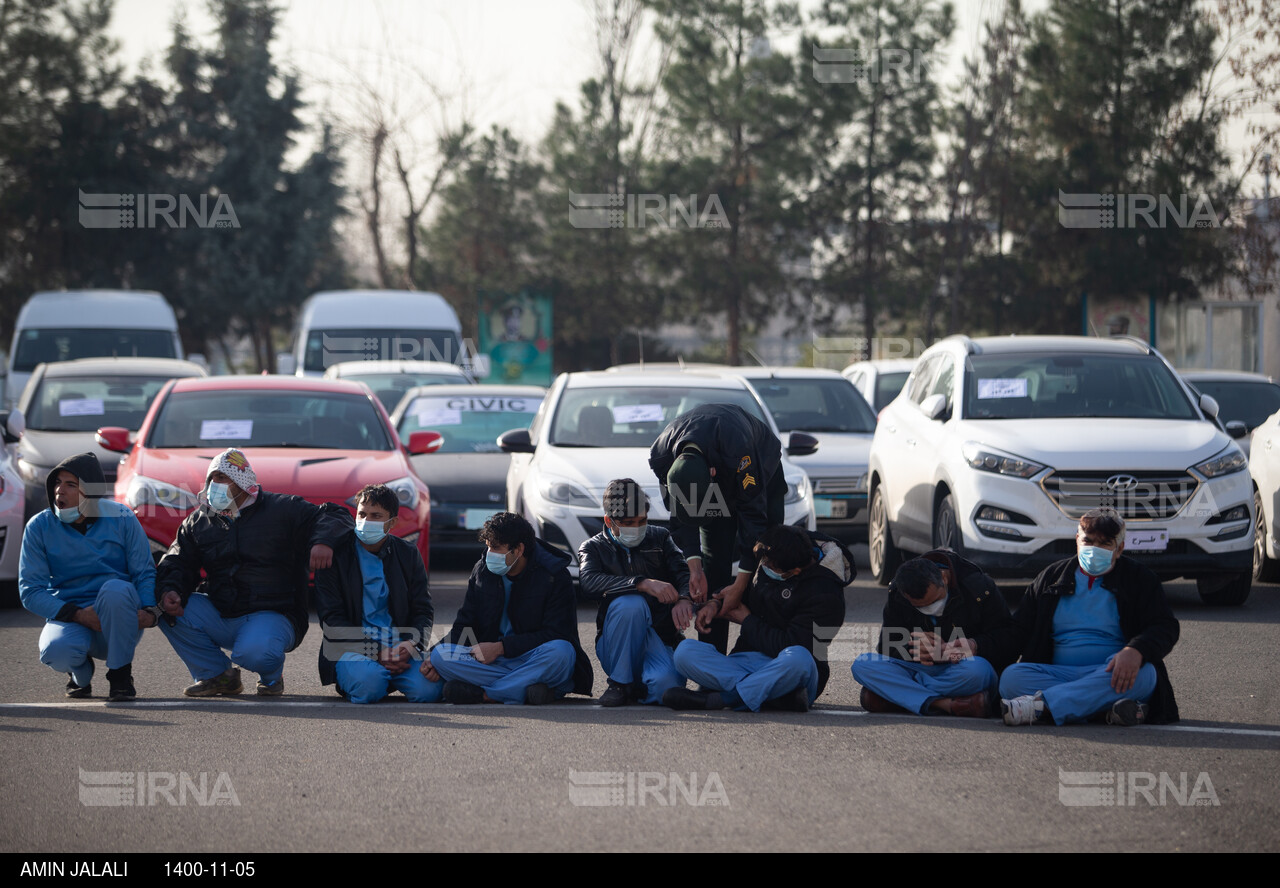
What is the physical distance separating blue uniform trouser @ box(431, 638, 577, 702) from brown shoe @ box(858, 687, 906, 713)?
4.91ft

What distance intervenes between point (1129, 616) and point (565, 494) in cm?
494

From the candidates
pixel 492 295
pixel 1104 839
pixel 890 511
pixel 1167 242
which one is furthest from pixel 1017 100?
pixel 1104 839

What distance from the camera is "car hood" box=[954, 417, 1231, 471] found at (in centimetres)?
1116

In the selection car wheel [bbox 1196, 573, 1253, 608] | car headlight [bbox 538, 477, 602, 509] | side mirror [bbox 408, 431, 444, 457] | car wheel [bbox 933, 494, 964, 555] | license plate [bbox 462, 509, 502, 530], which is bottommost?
car wheel [bbox 1196, 573, 1253, 608]

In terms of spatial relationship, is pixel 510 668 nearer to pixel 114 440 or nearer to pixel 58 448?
pixel 114 440

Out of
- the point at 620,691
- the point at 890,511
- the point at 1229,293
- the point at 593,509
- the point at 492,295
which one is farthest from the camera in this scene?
the point at 492,295

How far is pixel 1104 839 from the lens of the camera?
548 cm

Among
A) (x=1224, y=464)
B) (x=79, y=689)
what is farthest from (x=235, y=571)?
(x=1224, y=464)

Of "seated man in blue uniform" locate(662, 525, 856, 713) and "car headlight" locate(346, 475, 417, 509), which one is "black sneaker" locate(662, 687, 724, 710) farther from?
"car headlight" locate(346, 475, 417, 509)

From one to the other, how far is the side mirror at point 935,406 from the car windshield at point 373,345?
1430 centimetres

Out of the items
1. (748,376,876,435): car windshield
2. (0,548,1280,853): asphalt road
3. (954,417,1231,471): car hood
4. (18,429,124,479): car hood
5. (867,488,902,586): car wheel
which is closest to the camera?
(0,548,1280,853): asphalt road

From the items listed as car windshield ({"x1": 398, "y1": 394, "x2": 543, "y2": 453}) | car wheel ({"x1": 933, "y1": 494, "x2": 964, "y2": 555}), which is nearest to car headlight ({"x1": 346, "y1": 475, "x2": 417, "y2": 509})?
car wheel ({"x1": 933, "y1": 494, "x2": 964, "y2": 555})

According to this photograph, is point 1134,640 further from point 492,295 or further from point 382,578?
point 492,295

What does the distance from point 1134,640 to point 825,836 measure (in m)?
2.67
